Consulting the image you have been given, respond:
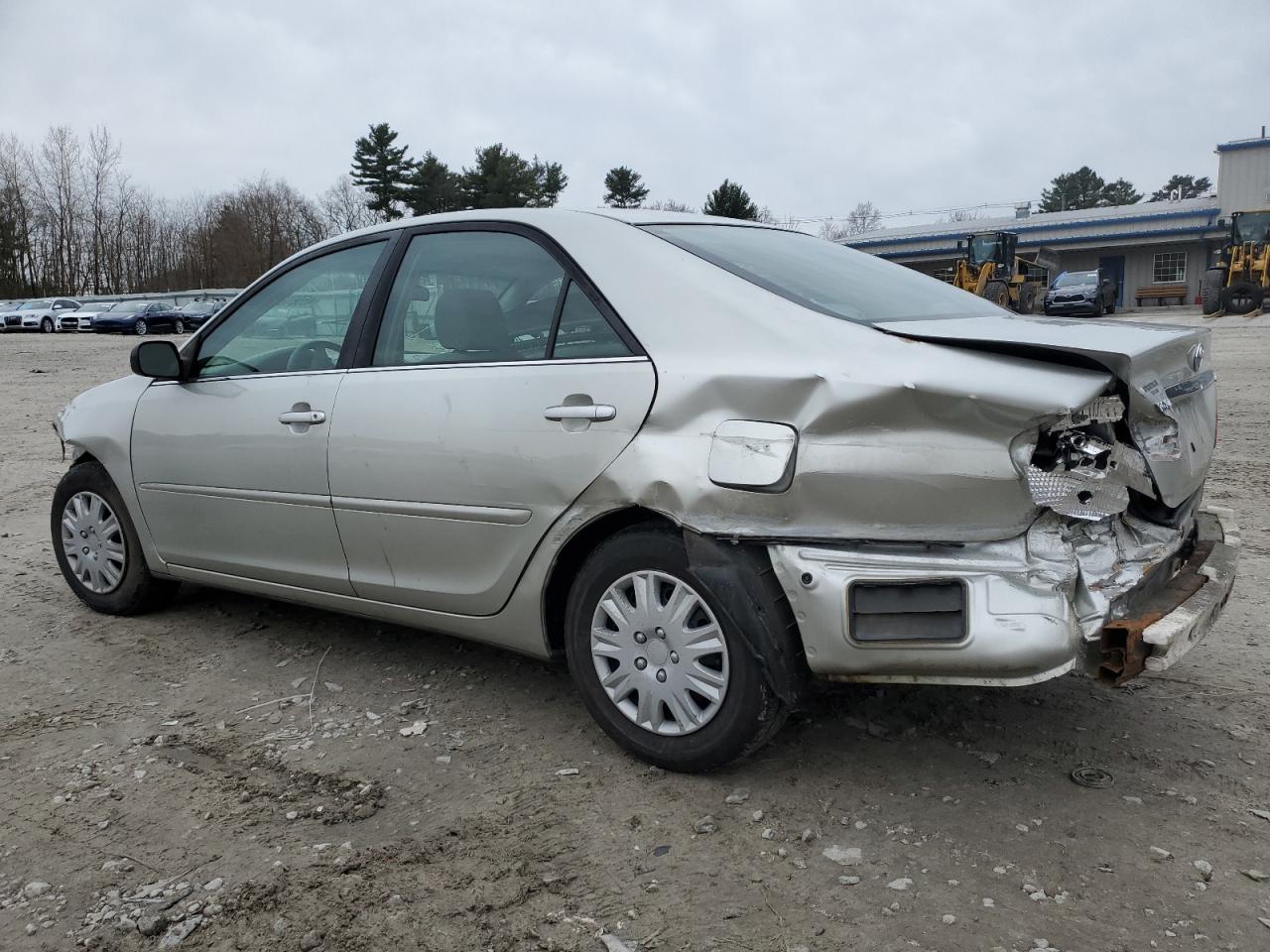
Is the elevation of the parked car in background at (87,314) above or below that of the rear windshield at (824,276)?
above

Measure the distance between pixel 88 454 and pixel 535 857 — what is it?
10.3 ft

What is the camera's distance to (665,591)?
Result: 2854mm

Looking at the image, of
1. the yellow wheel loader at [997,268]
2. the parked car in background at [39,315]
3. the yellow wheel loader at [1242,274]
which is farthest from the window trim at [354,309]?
the parked car in background at [39,315]

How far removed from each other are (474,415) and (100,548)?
7.77 feet

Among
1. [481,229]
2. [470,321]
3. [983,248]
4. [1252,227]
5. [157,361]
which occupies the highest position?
→ [1252,227]

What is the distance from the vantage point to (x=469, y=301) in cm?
339

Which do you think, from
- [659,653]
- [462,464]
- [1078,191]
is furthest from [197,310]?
[1078,191]

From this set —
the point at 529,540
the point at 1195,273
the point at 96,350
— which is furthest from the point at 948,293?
the point at 1195,273

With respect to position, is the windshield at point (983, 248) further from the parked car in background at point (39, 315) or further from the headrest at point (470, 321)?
the headrest at point (470, 321)

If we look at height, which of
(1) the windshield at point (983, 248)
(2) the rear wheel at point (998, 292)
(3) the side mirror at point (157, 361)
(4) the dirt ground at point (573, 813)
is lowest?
(4) the dirt ground at point (573, 813)

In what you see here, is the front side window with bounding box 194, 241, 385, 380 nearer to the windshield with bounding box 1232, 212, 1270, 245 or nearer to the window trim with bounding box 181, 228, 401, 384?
the window trim with bounding box 181, 228, 401, 384

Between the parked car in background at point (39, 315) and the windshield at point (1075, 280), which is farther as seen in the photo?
the parked car in background at point (39, 315)

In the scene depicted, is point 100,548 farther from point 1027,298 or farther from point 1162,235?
point 1162,235

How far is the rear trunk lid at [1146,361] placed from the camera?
250cm
